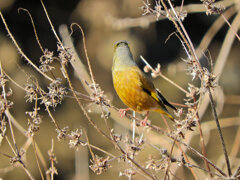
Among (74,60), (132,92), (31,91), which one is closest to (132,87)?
(132,92)

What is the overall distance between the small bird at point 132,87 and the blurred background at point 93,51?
4828mm

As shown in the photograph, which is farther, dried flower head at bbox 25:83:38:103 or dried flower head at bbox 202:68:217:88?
dried flower head at bbox 25:83:38:103

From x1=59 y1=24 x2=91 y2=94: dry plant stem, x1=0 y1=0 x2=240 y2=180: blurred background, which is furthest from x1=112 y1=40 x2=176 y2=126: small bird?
x1=0 y1=0 x2=240 y2=180: blurred background

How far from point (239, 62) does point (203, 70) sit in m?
8.79

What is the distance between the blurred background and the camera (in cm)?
853

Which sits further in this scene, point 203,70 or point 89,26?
point 89,26

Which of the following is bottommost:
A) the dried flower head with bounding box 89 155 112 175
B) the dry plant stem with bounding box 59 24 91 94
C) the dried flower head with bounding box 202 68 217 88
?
the dried flower head with bounding box 89 155 112 175

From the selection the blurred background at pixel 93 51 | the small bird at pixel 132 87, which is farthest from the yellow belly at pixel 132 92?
the blurred background at pixel 93 51

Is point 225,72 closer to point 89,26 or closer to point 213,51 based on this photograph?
point 213,51

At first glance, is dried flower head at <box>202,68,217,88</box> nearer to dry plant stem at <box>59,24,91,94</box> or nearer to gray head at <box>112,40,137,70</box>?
dry plant stem at <box>59,24,91,94</box>

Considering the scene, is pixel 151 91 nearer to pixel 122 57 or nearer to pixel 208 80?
pixel 122 57

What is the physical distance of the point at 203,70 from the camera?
205 centimetres

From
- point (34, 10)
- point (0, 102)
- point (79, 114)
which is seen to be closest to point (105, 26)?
point (34, 10)

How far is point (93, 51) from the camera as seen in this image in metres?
9.53
